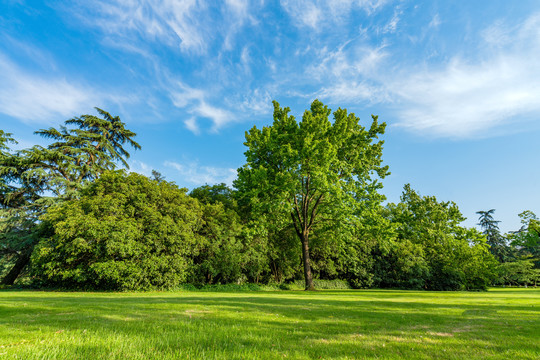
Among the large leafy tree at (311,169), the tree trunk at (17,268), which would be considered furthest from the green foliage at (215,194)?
the tree trunk at (17,268)

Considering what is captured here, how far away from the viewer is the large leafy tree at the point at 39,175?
78.8 feet

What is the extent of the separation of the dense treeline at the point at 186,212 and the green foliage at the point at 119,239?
0.08m

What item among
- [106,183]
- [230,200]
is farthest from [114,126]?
[230,200]

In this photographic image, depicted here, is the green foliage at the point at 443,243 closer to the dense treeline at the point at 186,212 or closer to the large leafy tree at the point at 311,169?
the dense treeline at the point at 186,212

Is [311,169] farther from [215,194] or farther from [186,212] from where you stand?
[215,194]

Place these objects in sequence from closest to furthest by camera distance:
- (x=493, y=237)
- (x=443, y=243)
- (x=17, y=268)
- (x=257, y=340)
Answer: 1. (x=257, y=340)
2. (x=17, y=268)
3. (x=443, y=243)
4. (x=493, y=237)

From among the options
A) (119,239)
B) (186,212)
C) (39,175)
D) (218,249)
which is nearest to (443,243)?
(218,249)

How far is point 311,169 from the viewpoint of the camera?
22.3m

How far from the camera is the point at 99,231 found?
18344 mm

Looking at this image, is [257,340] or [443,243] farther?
[443,243]

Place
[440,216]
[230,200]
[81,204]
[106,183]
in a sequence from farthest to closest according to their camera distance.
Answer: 1. [440,216]
2. [230,200]
3. [106,183]
4. [81,204]

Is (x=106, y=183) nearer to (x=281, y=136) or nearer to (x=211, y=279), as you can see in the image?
(x=211, y=279)

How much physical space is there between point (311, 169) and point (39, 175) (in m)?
26.9

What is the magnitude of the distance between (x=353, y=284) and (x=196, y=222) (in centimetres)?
2525
